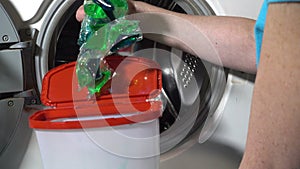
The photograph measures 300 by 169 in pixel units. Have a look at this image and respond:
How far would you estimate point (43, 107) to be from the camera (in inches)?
41.1

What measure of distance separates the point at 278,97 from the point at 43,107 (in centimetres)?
65

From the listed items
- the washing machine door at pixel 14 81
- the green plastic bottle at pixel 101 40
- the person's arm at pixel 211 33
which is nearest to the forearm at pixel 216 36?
the person's arm at pixel 211 33

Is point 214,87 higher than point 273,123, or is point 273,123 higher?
point 273,123

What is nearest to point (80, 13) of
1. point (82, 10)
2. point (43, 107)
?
point (82, 10)

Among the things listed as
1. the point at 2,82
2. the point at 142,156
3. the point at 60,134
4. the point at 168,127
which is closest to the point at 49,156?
the point at 60,134

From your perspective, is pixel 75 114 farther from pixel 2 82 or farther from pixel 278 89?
pixel 278 89

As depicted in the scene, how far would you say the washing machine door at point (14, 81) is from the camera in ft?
3.26

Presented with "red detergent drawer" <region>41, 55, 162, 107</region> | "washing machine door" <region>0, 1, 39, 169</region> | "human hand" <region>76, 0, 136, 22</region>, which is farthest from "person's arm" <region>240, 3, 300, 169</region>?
"washing machine door" <region>0, 1, 39, 169</region>

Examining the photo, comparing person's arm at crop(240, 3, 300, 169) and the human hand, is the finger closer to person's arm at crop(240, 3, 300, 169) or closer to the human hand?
the human hand

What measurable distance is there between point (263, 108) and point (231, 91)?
48 centimetres

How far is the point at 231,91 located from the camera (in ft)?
3.44

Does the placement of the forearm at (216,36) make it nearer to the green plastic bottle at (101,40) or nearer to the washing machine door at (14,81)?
the green plastic bottle at (101,40)

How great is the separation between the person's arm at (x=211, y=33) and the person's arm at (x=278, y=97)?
361 mm

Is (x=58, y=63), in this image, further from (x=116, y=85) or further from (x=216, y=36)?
(x=216, y=36)
